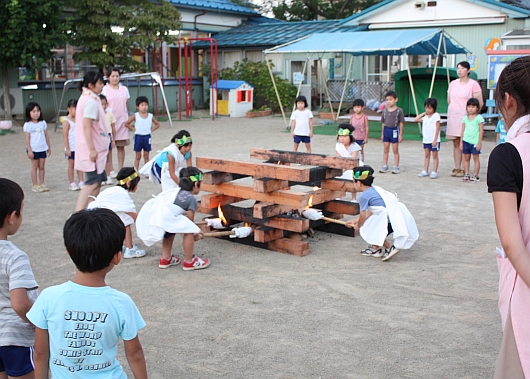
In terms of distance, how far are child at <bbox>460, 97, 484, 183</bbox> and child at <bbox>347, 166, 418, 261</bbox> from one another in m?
4.48

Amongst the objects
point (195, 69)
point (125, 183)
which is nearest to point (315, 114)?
point (195, 69)

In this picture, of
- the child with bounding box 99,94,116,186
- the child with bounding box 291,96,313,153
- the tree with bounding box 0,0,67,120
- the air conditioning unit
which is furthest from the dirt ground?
the air conditioning unit

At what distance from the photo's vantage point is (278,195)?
6.34 m

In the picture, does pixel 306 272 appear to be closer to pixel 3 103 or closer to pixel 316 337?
pixel 316 337

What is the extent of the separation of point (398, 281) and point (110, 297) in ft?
12.0

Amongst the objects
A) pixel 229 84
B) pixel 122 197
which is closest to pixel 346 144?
pixel 122 197

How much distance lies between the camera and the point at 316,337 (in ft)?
14.0

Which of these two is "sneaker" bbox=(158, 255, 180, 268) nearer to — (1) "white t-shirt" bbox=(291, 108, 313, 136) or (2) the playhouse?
(1) "white t-shirt" bbox=(291, 108, 313, 136)

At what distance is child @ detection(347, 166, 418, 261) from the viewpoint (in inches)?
234

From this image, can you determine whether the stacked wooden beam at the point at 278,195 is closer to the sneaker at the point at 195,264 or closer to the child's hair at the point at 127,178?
the sneaker at the point at 195,264

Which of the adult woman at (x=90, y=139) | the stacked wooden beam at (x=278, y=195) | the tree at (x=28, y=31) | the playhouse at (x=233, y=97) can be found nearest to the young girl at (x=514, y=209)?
the stacked wooden beam at (x=278, y=195)

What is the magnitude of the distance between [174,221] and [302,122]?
6.30 m

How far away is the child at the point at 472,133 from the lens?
9914mm

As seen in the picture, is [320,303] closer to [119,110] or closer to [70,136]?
[70,136]
